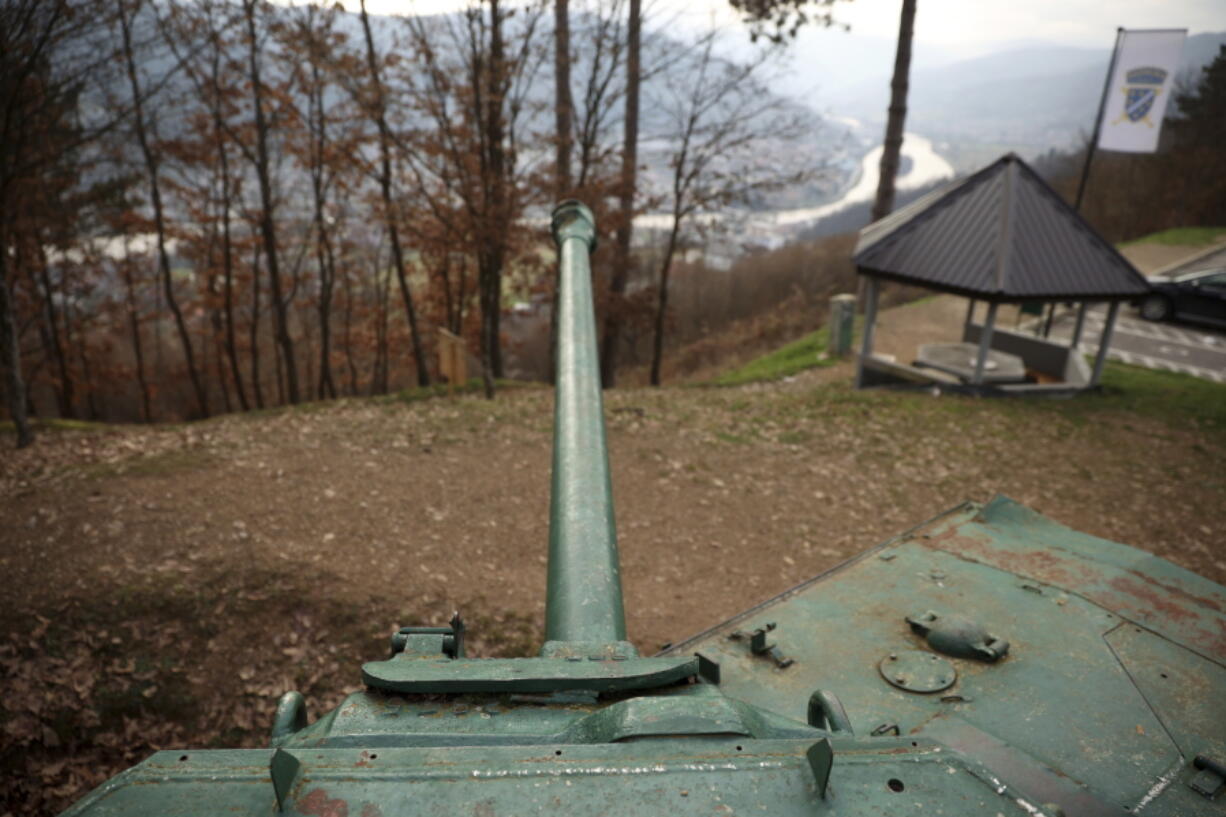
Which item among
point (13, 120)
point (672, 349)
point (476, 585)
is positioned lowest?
point (672, 349)

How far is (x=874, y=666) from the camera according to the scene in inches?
92.9

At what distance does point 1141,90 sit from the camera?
47.5ft

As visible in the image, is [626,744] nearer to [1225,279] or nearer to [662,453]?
[662,453]

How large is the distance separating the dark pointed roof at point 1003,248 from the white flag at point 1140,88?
4.32 meters

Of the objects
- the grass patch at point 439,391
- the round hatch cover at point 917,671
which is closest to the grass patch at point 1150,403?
the grass patch at point 439,391

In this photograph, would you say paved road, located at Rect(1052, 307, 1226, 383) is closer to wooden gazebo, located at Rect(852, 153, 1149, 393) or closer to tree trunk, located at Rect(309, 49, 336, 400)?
wooden gazebo, located at Rect(852, 153, 1149, 393)

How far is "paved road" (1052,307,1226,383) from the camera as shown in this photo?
48.9 feet

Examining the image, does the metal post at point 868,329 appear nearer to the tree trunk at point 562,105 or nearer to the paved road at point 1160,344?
the tree trunk at point 562,105

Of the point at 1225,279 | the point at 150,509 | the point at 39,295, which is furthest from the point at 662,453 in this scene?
the point at 39,295

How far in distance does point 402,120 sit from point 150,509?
26.4 ft

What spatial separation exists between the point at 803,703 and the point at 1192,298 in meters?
20.2

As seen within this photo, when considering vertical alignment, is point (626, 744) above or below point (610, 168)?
below

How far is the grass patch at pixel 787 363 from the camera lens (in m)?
A: 15.3

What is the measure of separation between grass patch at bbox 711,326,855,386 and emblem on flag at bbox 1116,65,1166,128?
7.09 meters
